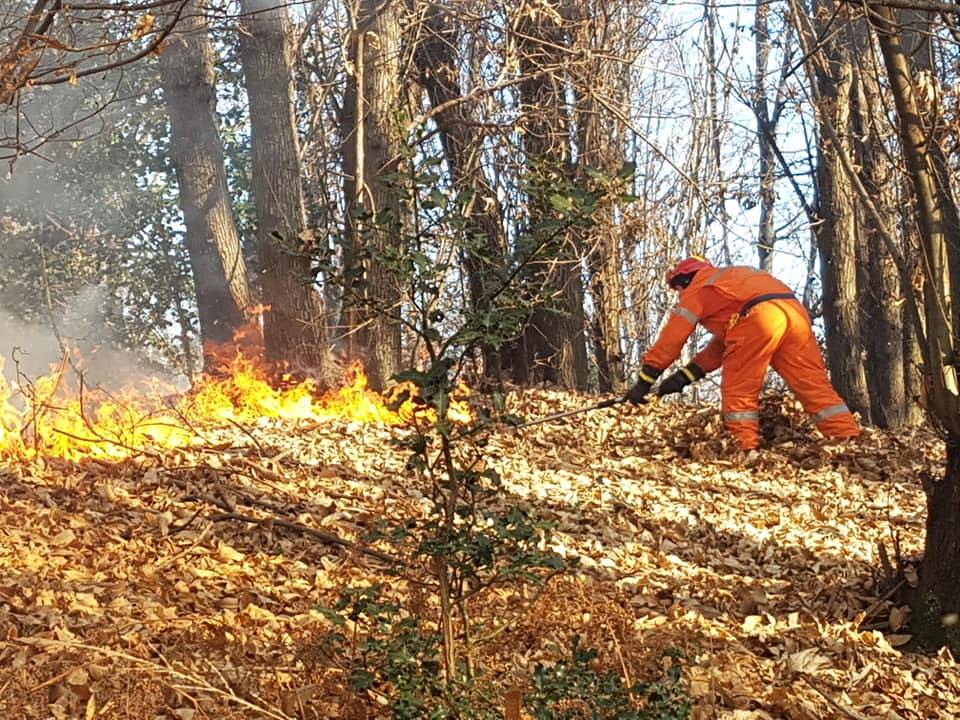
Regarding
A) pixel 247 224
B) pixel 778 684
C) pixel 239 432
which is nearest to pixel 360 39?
pixel 239 432

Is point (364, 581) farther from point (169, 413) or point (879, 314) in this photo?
point (879, 314)

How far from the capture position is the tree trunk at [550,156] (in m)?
10.3

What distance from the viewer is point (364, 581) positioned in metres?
5.04

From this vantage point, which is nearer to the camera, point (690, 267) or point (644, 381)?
point (644, 381)

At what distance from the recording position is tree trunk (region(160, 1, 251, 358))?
12852 millimetres

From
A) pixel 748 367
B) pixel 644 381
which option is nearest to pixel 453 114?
pixel 644 381

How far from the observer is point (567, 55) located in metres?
10.7

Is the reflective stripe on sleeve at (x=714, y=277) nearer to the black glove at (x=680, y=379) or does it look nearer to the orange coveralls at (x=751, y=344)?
the orange coveralls at (x=751, y=344)

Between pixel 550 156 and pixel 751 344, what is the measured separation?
3.12 m

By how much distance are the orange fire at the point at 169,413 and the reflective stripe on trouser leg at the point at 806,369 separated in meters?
3.00

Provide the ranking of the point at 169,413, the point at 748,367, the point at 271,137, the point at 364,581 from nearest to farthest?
1. the point at 364,581
2. the point at 169,413
3. the point at 748,367
4. the point at 271,137

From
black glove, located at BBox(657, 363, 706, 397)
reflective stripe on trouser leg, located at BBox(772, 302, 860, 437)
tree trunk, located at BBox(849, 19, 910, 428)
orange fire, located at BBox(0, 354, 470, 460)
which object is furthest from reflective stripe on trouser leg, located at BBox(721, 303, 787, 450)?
orange fire, located at BBox(0, 354, 470, 460)

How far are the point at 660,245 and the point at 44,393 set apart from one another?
28.8ft

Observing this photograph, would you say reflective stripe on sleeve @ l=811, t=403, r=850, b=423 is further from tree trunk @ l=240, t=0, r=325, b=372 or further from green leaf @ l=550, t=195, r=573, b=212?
green leaf @ l=550, t=195, r=573, b=212
